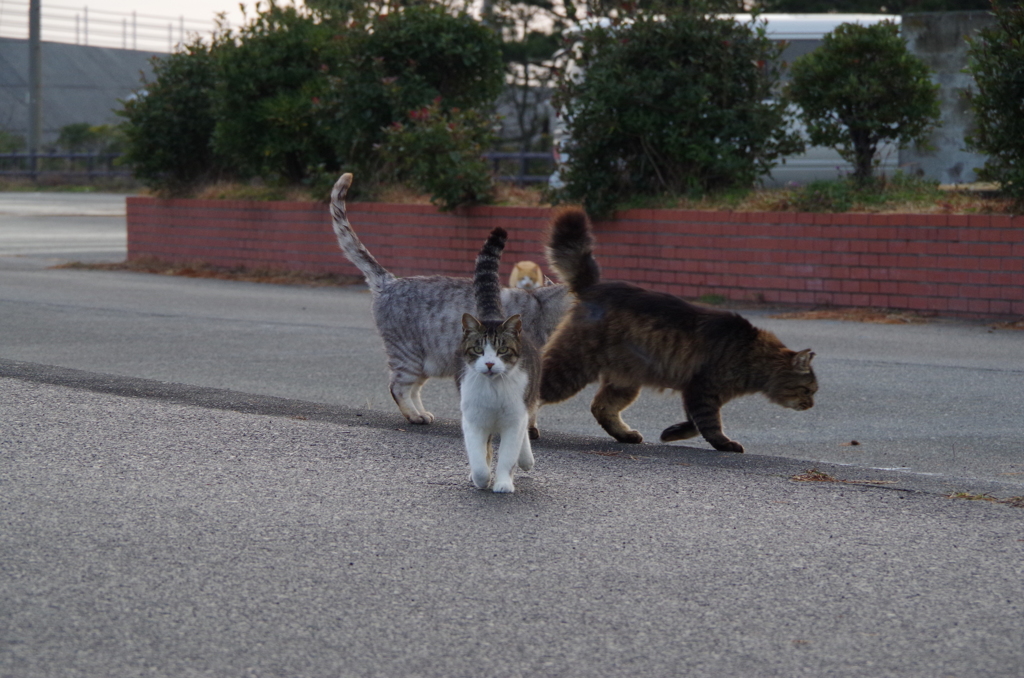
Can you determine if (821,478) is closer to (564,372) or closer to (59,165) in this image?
(564,372)

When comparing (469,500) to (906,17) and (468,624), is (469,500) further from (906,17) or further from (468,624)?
(906,17)

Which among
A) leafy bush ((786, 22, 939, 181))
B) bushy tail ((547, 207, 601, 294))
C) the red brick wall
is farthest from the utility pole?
bushy tail ((547, 207, 601, 294))

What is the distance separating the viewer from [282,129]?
17859 millimetres

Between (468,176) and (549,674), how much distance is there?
11935 mm

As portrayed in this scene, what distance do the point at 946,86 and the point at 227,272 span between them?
11.5m

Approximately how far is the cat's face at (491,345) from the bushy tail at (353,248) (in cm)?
191

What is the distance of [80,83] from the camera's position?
2227 inches

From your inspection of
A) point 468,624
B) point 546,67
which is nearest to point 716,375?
point 468,624

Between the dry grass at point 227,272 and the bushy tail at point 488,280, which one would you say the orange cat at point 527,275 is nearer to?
the bushy tail at point 488,280

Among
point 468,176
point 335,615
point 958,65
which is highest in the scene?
point 958,65

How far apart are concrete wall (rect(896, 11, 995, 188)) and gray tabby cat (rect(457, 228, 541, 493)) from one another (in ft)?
47.2

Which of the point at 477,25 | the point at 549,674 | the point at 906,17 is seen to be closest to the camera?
the point at 549,674

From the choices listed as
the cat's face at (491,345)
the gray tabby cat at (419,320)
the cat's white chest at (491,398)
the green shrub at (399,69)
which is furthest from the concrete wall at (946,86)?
the cat's white chest at (491,398)

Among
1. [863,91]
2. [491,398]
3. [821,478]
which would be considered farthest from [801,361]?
[863,91]
